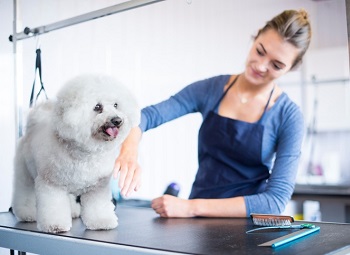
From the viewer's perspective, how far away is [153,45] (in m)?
3.06

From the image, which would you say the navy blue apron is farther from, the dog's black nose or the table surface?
the dog's black nose

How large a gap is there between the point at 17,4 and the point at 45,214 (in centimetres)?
89

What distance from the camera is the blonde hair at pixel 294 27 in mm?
1433

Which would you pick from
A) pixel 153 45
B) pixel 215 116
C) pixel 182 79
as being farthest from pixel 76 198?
pixel 182 79

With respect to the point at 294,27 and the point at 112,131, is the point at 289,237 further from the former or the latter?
the point at 294,27

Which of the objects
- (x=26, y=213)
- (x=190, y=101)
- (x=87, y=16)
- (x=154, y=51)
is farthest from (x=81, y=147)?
(x=154, y=51)

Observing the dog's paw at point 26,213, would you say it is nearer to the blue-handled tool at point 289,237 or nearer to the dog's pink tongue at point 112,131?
the dog's pink tongue at point 112,131

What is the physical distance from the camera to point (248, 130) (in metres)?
1.54

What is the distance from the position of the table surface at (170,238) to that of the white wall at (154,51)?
77cm

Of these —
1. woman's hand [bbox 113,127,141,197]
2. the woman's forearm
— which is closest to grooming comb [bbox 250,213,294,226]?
the woman's forearm

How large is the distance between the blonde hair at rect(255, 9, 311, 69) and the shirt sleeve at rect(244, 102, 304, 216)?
9.2 inches

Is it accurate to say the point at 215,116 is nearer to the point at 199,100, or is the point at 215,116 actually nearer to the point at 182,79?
the point at 199,100

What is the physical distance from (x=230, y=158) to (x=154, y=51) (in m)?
1.64

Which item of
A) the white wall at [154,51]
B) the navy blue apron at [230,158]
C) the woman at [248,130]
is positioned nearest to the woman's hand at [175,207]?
the woman at [248,130]
